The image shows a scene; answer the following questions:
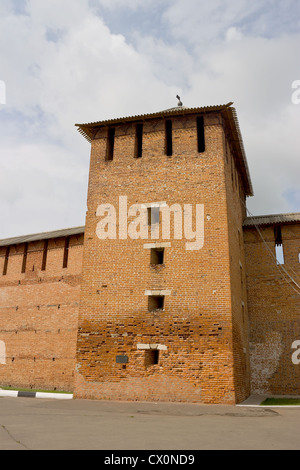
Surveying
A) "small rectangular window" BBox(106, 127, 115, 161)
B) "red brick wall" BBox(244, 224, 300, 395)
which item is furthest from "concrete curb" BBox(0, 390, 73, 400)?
"small rectangular window" BBox(106, 127, 115, 161)

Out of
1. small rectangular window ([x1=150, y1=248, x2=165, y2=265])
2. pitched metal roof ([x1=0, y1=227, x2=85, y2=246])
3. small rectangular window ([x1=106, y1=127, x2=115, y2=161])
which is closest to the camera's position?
small rectangular window ([x1=150, y1=248, x2=165, y2=265])

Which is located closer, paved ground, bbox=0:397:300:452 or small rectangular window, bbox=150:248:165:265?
paved ground, bbox=0:397:300:452

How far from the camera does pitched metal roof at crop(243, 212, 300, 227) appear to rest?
15469 mm

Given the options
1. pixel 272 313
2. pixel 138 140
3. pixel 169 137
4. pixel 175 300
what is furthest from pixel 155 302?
pixel 138 140

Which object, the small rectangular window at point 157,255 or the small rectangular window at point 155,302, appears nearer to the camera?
the small rectangular window at point 155,302

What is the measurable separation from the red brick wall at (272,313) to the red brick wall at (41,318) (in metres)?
7.34

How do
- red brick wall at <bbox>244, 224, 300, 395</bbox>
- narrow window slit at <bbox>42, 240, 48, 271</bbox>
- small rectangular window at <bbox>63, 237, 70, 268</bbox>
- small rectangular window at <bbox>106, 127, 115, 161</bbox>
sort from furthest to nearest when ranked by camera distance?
narrow window slit at <bbox>42, 240, 48, 271</bbox> → small rectangular window at <bbox>63, 237, 70, 268</bbox> → small rectangular window at <bbox>106, 127, 115, 161</bbox> → red brick wall at <bbox>244, 224, 300, 395</bbox>

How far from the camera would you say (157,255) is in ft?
42.3

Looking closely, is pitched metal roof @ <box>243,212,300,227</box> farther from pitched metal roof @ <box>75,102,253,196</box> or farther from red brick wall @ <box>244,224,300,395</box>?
pitched metal roof @ <box>75,102,253,196</box>

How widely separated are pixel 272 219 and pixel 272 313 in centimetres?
388

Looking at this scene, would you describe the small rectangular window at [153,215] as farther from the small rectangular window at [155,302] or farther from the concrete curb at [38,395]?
the concrete curb at [38,395]

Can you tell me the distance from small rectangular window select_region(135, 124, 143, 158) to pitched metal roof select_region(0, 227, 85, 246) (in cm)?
498

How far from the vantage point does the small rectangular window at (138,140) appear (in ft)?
46.3

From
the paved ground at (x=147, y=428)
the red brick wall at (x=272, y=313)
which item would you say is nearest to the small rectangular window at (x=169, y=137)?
the red brick wall at (x=272, y=313)
